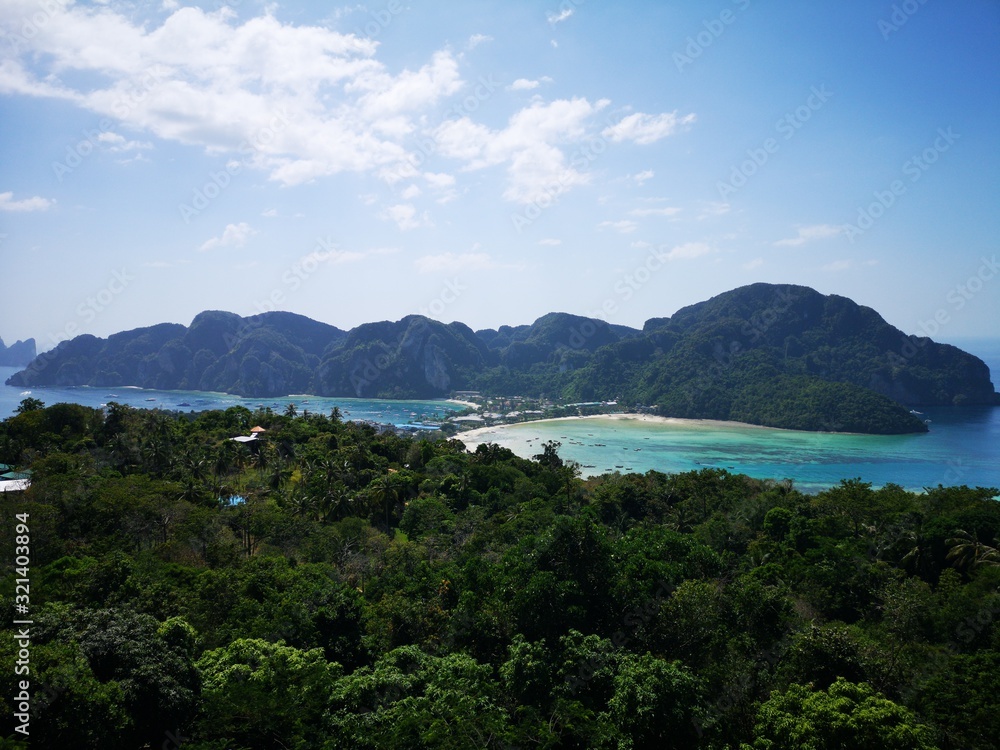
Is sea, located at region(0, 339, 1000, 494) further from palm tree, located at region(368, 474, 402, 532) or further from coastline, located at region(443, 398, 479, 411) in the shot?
palm tree, located at region(368, 474, 402, 532)

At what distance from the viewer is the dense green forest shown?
9641 mm

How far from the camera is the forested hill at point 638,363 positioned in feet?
368

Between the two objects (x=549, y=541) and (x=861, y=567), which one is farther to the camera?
(x=861, y=567)

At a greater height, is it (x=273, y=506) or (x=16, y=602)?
(x=16, y=602)

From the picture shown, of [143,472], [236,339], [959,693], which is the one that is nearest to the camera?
[959,693]

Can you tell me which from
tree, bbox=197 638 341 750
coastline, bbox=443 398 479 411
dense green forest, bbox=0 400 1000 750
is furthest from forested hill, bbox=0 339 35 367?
tree, bbox=197 638 341 750

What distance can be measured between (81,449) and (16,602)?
27.0 meters

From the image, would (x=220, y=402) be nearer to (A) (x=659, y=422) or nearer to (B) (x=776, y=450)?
(A) (x=659, y=422)

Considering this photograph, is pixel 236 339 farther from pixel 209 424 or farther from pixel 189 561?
pixel 189 561

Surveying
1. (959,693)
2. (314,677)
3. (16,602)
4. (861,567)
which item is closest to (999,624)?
(959,693)

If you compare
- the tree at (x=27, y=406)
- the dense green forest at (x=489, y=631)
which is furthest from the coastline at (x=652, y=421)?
the dense green forest at (x=489, y=631)

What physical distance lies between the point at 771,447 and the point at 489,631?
76.4m

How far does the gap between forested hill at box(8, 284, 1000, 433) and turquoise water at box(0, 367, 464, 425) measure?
7386 millimetres

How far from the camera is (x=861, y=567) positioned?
798 inches
